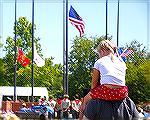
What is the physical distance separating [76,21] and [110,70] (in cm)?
2600

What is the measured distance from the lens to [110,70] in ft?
14.8

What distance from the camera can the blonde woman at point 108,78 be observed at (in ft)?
14.4

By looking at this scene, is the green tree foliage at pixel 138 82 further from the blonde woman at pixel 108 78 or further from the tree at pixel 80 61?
the blonde woman at pixel 108 78

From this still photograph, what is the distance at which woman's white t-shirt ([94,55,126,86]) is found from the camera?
4484 mm

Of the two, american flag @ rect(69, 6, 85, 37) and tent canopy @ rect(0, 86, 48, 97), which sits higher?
american flag @ rect(69, 6, 85, 37)

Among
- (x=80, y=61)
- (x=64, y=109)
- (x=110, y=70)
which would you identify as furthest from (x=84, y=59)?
(x=110, y=70)

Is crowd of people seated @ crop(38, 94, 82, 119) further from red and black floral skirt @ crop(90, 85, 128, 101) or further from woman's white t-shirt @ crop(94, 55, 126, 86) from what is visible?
red and black floral skirt @ crop(90, 85, 128, 101)

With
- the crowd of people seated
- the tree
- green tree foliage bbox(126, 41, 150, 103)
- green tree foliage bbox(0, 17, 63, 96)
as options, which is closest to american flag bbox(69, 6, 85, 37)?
the crowd of people seated

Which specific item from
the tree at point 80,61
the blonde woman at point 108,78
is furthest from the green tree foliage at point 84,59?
the blonde woman at point 108,78

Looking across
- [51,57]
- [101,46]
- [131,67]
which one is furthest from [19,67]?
[101,46]

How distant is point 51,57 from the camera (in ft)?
204

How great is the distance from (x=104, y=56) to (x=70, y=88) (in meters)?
55.7

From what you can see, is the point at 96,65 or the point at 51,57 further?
the point at 51,57

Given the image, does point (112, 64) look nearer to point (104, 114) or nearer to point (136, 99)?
point (104, 114)
